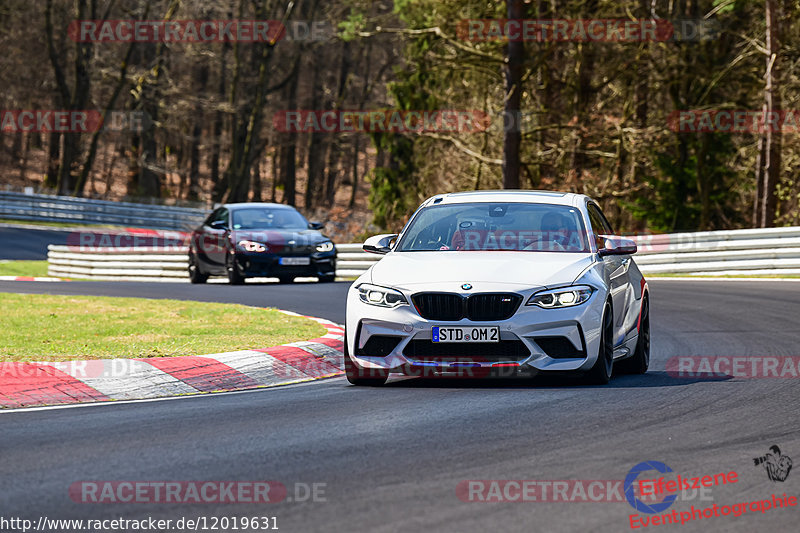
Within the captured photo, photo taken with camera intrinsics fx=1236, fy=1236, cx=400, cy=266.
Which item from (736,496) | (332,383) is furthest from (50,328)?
Answer: (736,496)

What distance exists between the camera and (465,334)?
29.1ft

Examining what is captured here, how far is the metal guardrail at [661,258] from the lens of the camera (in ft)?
76.9

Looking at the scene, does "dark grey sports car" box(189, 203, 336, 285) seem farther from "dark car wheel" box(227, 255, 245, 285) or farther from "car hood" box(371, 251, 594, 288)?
"car hood" box(371, 251, 594, 288)

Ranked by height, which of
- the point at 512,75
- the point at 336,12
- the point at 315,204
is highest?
the point at 336,12

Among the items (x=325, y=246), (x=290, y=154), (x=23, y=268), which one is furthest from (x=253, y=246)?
(x=290, y=154)

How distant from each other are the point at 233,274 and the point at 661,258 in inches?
348

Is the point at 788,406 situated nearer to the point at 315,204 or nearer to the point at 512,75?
the point at 512,75

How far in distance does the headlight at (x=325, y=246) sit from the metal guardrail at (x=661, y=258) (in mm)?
1623

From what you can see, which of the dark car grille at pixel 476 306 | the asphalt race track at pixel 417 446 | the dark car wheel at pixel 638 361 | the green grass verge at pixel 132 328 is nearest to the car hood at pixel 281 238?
the green grass verge at pixel 132 328

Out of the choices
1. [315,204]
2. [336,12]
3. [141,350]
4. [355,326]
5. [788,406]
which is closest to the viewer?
[788,406]

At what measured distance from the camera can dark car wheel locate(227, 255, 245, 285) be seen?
23.7m

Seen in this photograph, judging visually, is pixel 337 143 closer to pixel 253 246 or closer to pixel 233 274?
pixel 233 274

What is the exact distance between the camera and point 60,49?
60.6 m

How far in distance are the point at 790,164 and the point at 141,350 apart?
84.2 feet
